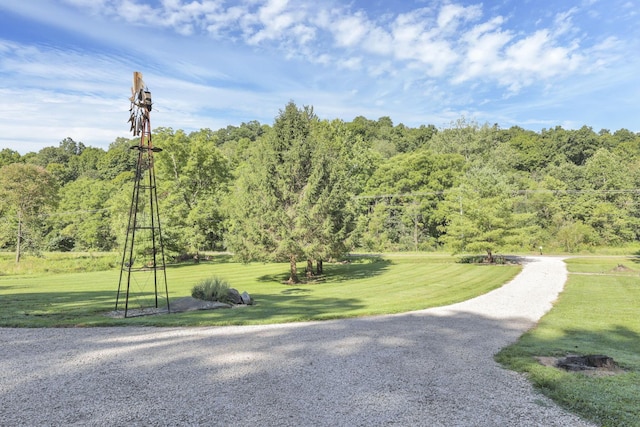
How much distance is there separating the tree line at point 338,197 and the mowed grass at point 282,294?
7.21 feet

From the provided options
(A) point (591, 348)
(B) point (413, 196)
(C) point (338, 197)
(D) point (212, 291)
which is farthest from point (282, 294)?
(B) point (413, 196)

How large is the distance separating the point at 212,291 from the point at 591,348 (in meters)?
11.7

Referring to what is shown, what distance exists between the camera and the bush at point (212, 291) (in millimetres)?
14414

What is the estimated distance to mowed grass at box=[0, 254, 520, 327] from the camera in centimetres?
1153

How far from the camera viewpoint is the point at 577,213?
44.9 metres

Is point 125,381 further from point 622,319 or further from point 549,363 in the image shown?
point 622,319

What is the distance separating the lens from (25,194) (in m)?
34.1

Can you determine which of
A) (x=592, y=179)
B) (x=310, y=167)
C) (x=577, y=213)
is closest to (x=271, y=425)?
(x=310, y=167)

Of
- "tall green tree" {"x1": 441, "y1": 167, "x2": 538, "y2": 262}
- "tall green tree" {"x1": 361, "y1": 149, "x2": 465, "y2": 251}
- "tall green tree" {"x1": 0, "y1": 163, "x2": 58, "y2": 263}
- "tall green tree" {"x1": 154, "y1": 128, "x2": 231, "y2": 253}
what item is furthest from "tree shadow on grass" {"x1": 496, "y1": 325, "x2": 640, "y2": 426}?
"tall green tree" {"x1": 0, "y1": 163, "x2": 58, "y2": 263}

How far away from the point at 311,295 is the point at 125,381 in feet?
38.1

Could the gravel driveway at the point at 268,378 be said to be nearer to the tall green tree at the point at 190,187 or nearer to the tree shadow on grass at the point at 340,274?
the tree shadow on grass at the point at 340,274

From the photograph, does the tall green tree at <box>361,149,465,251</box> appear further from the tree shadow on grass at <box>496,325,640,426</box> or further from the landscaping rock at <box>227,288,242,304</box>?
the tree shadow on grass at <box>496,325,640,426</box>

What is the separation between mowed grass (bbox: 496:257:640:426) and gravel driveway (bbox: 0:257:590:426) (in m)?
0.37

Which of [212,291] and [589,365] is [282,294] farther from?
[589,365]
